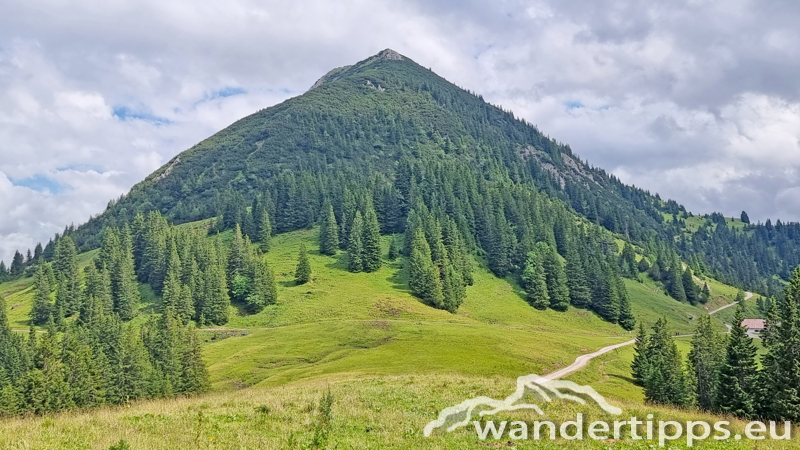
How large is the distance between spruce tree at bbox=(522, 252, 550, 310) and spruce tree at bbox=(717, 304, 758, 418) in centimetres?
10343

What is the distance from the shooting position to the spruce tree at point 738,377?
5662 centimetres

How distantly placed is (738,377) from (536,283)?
110 meters

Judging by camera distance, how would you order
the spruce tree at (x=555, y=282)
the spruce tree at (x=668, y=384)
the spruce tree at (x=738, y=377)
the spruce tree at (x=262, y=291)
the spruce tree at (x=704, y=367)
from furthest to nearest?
the spruce tree at (x=555, y=282) → the spruce tree at (x=262, y=291) → the spruce tree at (x=704, y=367) → the spruce tree at (x=668, y=384) → the spruce tree at (x=738, y=377)

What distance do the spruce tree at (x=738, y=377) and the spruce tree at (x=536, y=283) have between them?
103 metres

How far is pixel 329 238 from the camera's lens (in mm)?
188500

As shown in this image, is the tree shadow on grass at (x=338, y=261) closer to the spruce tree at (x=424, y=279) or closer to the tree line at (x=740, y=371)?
the spruce tree at (x=424, y=279)

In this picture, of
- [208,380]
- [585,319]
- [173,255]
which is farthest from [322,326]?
[585,319]

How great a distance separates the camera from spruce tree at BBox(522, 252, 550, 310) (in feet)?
538

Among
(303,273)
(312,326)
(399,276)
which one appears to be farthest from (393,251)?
(312,326)

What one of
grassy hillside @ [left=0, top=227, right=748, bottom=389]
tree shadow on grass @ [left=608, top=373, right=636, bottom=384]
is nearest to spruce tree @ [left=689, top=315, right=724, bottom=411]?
tree shadow on grass @ [left=608, top=373, right=636, bottom=384]

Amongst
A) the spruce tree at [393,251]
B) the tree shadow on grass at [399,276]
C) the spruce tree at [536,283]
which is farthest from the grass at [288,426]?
the spruce tree at [393,251]

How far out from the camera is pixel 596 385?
72.6m

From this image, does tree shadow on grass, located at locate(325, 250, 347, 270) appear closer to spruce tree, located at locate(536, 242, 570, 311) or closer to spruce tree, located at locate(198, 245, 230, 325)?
spruce tree, located at locate(198, 245, 230, 325)

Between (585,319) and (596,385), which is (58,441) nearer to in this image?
(596,385)
